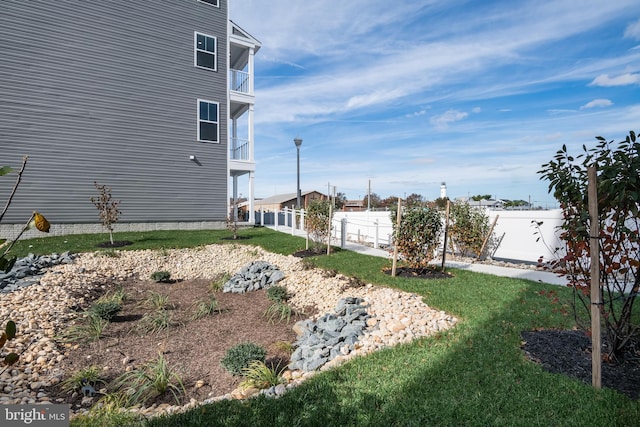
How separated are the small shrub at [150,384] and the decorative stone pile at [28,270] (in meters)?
4.12

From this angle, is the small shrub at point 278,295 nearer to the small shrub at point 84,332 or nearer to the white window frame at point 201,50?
the small shrub at point 84,332

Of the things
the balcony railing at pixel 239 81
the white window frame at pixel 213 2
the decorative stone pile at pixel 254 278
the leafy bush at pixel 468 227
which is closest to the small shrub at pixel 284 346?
the decorative stone pile at pixel 254 278

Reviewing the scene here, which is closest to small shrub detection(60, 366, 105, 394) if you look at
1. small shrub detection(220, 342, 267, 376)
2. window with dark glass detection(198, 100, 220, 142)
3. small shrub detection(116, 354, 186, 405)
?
small shrub detection(116, 354, 186, 405)

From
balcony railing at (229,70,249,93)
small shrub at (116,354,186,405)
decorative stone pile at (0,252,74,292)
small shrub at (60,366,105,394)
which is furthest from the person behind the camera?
balcony railing at (229,70,249,93)

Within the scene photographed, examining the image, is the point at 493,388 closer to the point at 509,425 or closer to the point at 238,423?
the point at 509,425

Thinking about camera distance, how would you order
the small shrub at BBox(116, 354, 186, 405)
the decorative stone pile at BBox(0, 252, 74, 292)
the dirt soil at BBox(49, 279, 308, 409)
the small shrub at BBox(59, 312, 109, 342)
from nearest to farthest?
1. the small shrub at BBox(116, 354, 186, 405)
2. the dirt soil at BBox(49, 279, 308, 409)
3. the small shrub at BBox(59, 312, 109, 342)
4. the decorative stone pile at BBox(0, 252, 74, 292)

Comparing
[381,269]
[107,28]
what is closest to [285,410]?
[381,269]

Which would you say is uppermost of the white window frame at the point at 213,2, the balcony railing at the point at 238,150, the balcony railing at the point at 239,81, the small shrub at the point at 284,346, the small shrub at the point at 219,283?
the white window frame at the point at 213,2

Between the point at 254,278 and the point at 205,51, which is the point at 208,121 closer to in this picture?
the point at 205,51

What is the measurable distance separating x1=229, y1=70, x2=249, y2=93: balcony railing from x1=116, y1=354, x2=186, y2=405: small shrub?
1475 cm

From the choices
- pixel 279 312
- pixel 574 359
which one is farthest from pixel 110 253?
pixel 574 359

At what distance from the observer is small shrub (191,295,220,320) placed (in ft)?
20.9

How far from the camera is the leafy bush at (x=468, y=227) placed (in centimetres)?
1078

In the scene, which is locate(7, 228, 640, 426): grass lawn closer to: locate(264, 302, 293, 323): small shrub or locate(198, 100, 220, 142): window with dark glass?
locate(264, 302, 293, 323): small shrub
